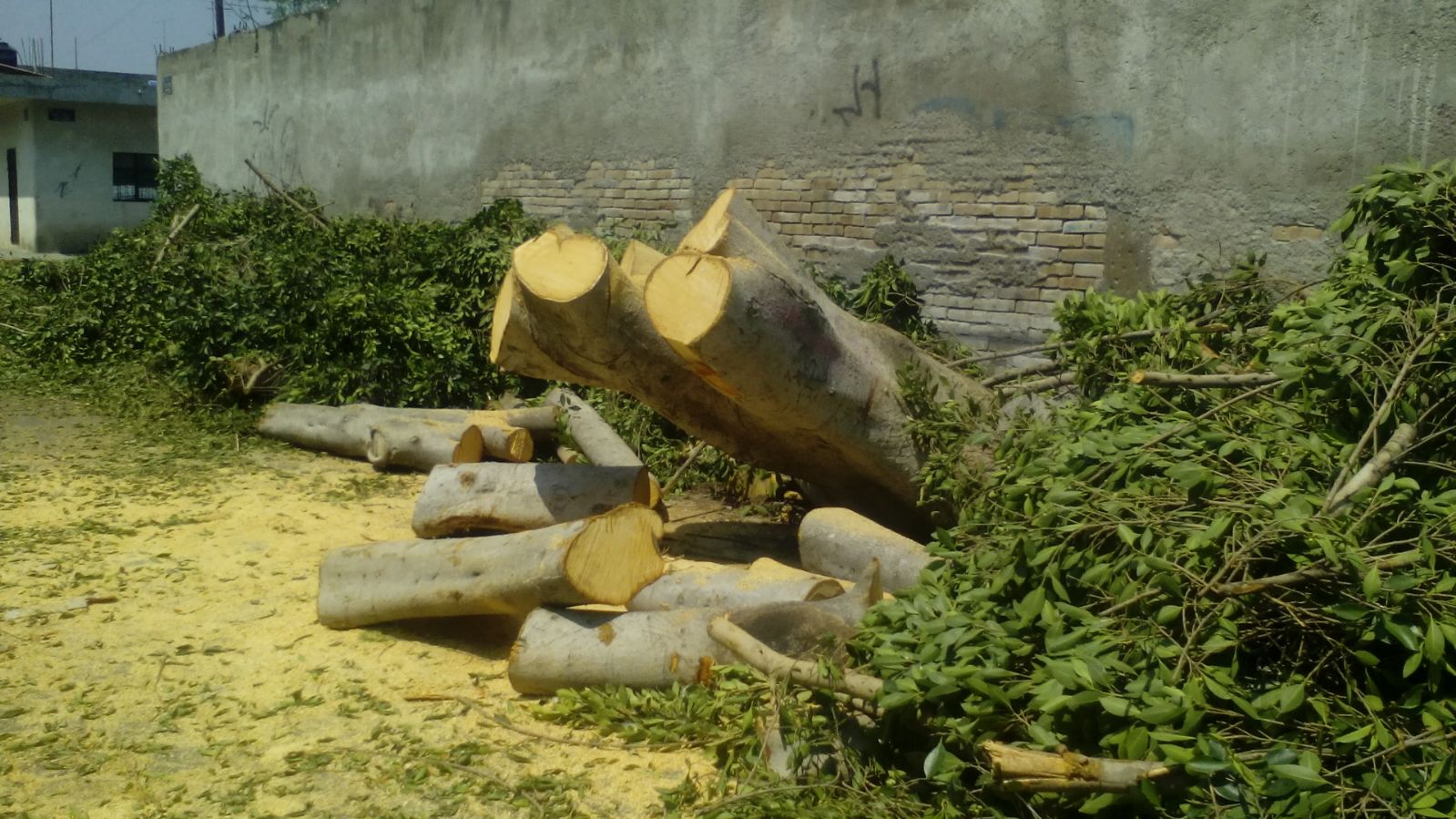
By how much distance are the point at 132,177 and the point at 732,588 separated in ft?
75.8

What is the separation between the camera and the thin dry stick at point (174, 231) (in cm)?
1026

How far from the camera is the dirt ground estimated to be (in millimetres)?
3641

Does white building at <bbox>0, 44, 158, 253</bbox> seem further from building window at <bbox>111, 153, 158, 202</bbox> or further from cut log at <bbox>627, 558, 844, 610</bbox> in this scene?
cut log at <bbox>627, 558, 844, 610</bbox>

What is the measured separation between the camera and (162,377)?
909cm

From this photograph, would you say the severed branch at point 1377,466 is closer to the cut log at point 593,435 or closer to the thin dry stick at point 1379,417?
the thin dry stick at point 1379,417

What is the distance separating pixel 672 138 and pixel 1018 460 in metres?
5.86

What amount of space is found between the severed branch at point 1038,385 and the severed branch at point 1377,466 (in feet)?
7.07

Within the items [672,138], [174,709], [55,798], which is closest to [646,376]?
[174,709]

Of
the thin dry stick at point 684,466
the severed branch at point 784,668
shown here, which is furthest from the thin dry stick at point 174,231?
the severed branch at point 784,668

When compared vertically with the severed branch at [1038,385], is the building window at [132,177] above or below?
above

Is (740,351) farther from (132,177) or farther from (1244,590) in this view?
(132,177)

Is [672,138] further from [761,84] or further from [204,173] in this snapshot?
[204,173]

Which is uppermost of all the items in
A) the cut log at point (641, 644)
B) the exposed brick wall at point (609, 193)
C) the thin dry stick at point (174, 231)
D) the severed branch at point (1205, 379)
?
the exposed brick wall at point (609, 193)

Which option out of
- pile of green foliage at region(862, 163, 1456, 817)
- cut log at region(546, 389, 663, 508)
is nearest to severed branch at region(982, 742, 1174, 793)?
pile of green foliage at region(862, 163, 1456, 817)
